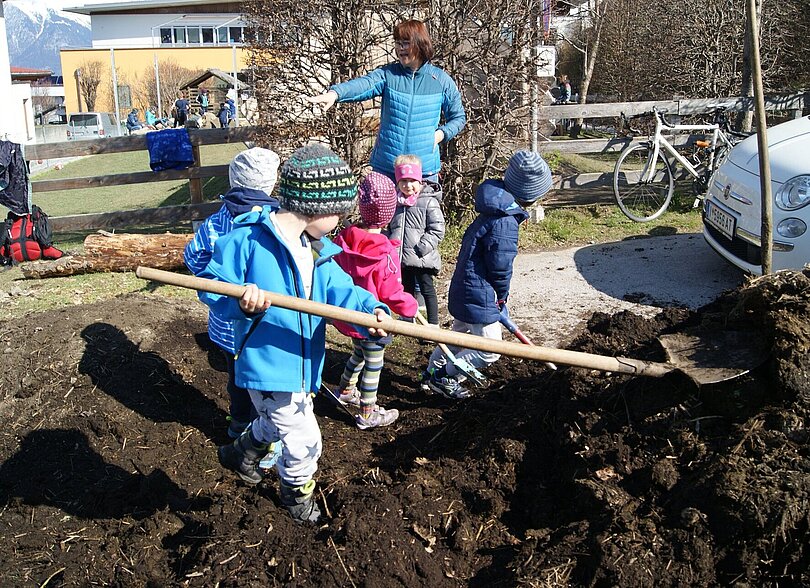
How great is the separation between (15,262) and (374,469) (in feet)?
21.6

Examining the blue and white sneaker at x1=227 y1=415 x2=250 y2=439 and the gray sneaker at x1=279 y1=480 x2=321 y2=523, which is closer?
the gray sneaker at x1=279 y1=480 x2=321 y2=523

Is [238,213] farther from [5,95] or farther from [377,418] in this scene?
[5,95]

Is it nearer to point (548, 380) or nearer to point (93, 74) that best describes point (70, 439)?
point (548, 380)

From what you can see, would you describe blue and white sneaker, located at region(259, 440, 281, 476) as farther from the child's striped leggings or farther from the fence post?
the fence post

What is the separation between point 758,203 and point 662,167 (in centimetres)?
369

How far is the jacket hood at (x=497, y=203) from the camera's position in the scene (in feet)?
14.8

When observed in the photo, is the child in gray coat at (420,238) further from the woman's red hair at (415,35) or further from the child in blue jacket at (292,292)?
the child in blue jacket at (292,292)

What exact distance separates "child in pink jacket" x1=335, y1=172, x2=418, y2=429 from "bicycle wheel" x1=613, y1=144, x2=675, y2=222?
5890mm

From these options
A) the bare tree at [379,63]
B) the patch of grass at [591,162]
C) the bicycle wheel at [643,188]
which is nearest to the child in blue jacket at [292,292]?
the bare tree at [379,63]

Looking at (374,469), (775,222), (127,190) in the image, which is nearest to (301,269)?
(374,469)

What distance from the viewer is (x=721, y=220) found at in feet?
22.5

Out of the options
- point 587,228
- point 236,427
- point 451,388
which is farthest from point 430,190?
point 587,228

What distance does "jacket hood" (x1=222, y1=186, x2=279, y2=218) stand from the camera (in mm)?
4377

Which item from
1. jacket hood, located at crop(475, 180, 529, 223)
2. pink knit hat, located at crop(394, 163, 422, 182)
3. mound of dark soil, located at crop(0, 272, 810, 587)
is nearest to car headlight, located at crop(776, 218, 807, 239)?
mound of dark soil, located at crop(0, 272, 810, 587)
